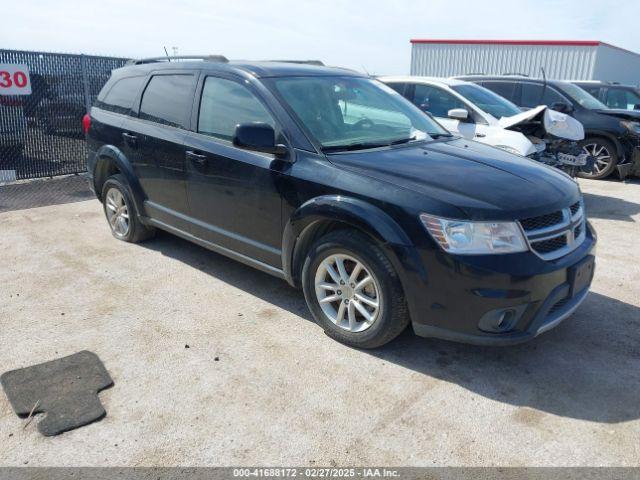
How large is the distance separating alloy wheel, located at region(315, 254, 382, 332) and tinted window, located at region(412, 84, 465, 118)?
5.13 meters

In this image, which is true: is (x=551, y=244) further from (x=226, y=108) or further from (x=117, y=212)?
(x=117, y=212)

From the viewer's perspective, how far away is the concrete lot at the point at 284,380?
2.70m

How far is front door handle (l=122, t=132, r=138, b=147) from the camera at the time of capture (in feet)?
16.6

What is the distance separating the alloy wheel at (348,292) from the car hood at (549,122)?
484cm

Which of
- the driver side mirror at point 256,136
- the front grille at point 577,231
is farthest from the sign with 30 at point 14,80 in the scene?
the front grille at point 577,231

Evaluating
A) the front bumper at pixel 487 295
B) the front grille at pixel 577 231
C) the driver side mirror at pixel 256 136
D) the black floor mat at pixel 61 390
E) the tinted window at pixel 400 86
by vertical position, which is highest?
the tinted window at pixel 400 86

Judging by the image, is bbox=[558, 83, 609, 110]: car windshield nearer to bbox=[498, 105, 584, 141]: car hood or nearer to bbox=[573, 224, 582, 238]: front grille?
bbox=[498, 105, 584, 141]: car hood

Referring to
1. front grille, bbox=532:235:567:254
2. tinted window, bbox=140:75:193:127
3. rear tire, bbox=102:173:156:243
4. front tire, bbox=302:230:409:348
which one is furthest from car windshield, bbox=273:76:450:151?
rear tire, bbox=102:173:156:243

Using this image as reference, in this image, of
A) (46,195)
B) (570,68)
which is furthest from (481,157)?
(570,68)

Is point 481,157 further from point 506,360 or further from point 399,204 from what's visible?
point 506,360

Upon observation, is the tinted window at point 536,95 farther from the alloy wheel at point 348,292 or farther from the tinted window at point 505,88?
the alloy wheel at point 348,292

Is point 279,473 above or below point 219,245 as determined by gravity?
below

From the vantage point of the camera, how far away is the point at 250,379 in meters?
3.29

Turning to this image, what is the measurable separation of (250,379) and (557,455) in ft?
5.61
